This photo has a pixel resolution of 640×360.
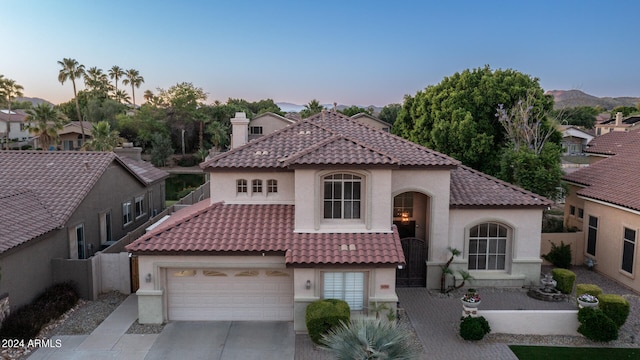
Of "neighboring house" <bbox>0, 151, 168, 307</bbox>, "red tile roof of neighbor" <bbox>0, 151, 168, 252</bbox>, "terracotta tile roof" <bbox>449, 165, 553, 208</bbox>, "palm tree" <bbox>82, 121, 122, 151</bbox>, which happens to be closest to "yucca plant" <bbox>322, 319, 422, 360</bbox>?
"terracotta tile roof" <bbox>449, 165, 553, 208</bbox>

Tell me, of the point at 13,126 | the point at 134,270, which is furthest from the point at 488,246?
the point at 13,126

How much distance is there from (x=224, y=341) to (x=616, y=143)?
2445 centimetres

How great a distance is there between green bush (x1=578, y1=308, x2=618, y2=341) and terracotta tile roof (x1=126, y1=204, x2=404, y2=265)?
18.4ft

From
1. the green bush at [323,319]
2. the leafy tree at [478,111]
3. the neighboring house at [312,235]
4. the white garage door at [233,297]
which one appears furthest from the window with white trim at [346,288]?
the leafy tree at [478,111]

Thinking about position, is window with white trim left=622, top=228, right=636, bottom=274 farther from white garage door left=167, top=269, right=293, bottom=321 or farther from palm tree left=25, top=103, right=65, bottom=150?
palm tree left=25, top=103, right=65, bottom=150

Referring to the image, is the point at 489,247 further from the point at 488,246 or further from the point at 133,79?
the point at 133,79

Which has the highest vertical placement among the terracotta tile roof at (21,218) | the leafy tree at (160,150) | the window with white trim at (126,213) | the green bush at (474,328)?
the leafy tree at (160,150)

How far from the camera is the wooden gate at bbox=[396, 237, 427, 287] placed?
1809 centimetres

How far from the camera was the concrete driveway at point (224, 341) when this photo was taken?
41.5ft

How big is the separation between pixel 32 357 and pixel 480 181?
1647 centimetres

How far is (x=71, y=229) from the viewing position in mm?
17594

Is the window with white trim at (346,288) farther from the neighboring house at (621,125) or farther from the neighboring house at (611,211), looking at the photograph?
the neighboring house at (621,125)

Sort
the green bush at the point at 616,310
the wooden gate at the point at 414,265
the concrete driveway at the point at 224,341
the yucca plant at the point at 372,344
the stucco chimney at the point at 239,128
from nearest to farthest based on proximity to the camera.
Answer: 1. the yucca plant at the point at 372,344
2. the concrete driveway at the point at 224,341
3. the green bush at the point at 616,310
4. the wooden gate at the point at 414,265
5. the stucco chimney at the point at 239,128

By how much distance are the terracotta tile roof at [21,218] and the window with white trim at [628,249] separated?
69.7ft
